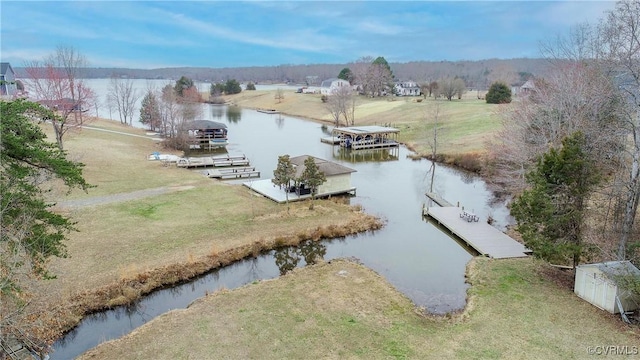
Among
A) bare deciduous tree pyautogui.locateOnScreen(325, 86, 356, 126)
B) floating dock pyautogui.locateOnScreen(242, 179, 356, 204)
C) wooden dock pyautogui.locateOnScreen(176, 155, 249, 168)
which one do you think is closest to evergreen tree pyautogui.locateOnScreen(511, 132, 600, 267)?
floating dock pyautogui.locateOnScreen(242, 179, 356, 204)

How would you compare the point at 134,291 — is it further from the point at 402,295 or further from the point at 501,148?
the point at 501,148

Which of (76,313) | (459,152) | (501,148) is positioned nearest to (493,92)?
(459,152)

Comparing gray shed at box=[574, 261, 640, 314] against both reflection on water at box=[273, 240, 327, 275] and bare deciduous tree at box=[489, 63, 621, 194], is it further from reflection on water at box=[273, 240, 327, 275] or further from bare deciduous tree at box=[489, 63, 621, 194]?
reflection on water at box=[273, 240, 327, 275]

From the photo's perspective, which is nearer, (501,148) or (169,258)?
(169,258)

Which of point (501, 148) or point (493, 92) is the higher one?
point (493, 92)

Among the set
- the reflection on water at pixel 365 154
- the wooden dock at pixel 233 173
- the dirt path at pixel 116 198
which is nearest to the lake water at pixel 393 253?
the wooden dock at pixel 233 173

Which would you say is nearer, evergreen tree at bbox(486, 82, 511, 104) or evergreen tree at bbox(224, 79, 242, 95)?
evergreen tree at bbox(486, 82, 511, 104)

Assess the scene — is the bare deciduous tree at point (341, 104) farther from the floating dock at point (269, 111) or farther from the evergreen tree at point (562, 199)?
the evergreen tree at point (562, 199)
